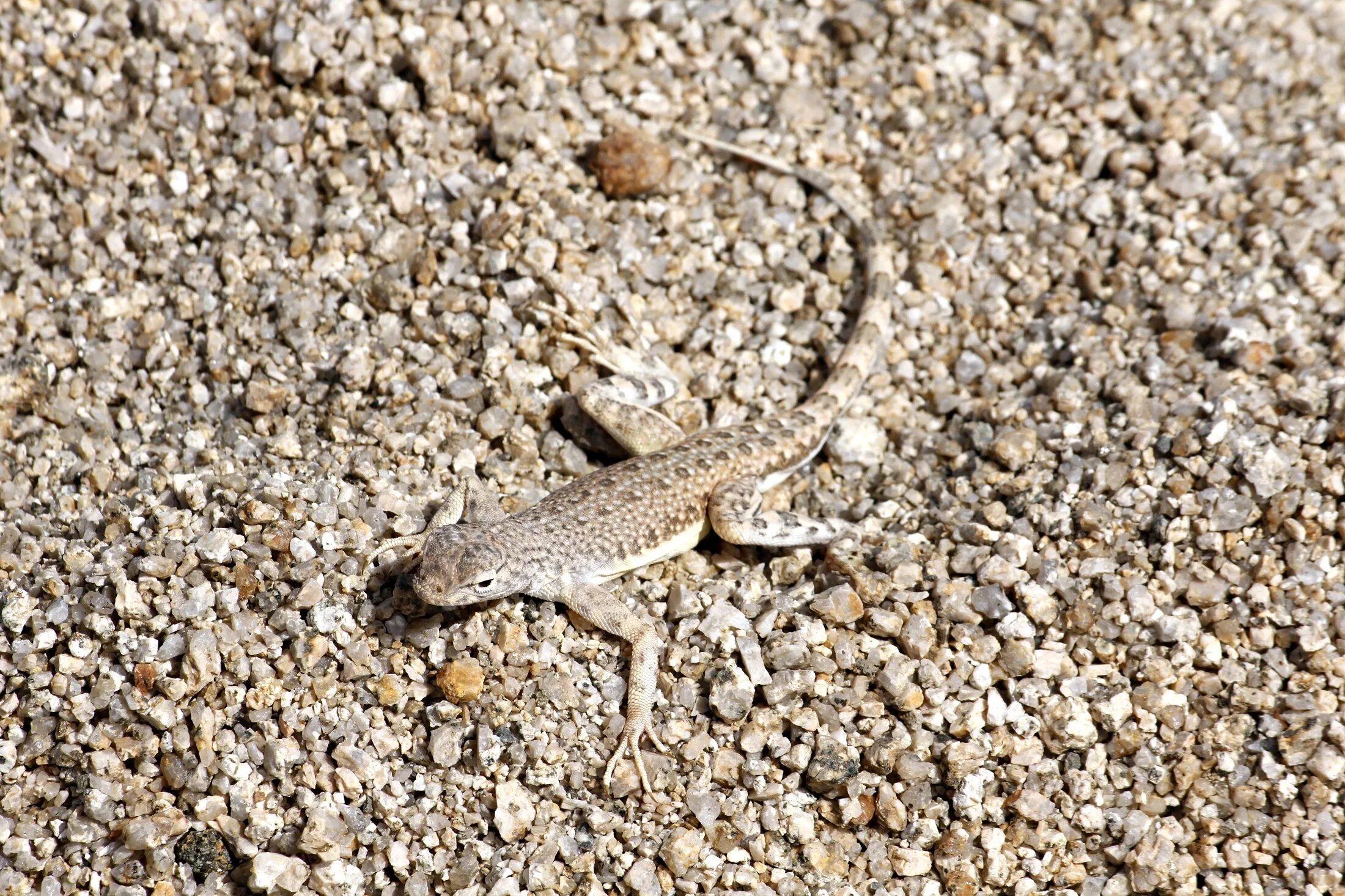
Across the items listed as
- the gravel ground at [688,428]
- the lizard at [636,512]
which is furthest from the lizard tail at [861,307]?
the gravel ground at [688,428]

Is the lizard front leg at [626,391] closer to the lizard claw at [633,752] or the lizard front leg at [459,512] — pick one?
the lizard front leg at [459,512]

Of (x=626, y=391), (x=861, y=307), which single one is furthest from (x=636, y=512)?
(x=861, y=307)

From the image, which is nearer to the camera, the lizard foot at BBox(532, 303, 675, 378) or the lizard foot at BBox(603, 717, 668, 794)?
the lizard foot at BBox(603, 717, 668, 794)

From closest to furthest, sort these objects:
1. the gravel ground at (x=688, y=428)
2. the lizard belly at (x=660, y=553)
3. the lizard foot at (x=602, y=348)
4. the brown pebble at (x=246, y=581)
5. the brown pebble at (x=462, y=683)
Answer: the gravel ground at (x=688, y=428) → the brown pebble at (x=462, y=683) → the brown pebble at (x=246, y=581) → the lizard belly at (x=660, y=553) → the lizard foot at (x=602, y=348)


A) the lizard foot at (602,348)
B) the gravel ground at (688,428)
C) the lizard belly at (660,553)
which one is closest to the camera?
the gravel ground at (688,428)

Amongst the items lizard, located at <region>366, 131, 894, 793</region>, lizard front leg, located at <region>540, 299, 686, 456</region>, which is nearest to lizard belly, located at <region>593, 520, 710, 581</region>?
lizard, located at <region>366, 131, 894, 793</region>

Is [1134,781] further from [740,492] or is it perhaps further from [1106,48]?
[1106,48]

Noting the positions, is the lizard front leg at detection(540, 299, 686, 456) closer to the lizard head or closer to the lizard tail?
the lizard tail

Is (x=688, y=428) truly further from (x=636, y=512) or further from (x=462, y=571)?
(x=462, y=571)
